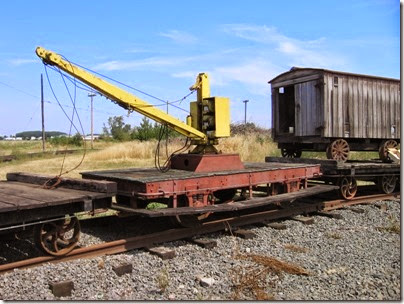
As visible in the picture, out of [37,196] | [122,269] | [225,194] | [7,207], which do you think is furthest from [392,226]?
[7,207]

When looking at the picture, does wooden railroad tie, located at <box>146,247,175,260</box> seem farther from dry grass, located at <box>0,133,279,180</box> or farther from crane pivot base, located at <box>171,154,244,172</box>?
dry grass, located at <box>0,133,279,180</box>

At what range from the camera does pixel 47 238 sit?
221 inches

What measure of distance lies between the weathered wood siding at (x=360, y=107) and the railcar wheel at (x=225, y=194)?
311cm

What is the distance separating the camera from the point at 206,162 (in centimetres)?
796

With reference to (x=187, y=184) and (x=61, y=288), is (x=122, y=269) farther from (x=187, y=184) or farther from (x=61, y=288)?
(x=187, y=184)

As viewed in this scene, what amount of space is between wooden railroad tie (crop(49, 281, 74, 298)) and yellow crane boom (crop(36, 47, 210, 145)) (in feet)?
11.8

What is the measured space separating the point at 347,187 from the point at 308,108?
87.5 inches

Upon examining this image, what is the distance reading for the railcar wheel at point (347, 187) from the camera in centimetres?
1038

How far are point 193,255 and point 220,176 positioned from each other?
5.83 feet

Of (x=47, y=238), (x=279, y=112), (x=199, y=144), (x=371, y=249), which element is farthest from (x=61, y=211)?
(x=279, y=112)

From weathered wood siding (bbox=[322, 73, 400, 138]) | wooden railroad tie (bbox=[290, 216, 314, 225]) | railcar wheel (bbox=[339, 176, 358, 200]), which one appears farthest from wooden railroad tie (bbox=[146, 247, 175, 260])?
weathered wood siding (bbox=[322, 73, 400, 138])

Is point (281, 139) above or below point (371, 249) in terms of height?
above

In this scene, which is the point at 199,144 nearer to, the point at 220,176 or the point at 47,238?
the point at 220,176

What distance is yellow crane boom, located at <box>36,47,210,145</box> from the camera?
6797 millimetres
